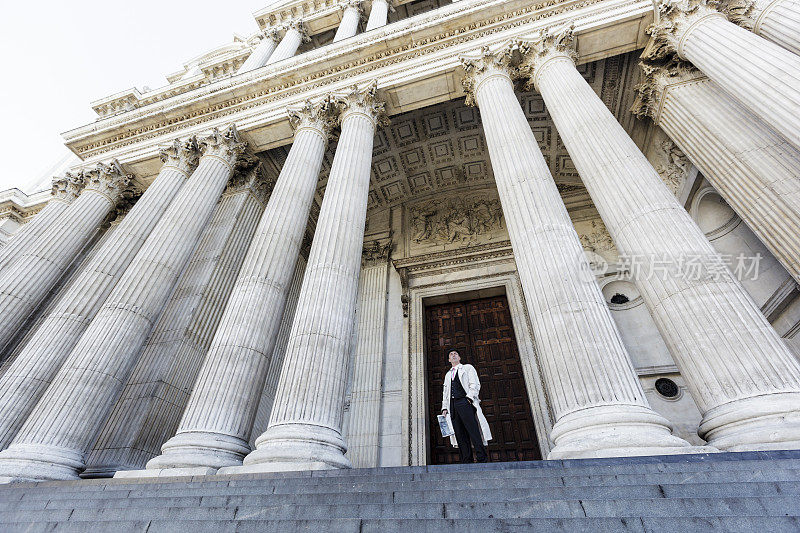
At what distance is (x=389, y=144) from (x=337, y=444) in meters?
11.4

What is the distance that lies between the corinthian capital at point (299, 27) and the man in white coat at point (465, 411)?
18.5m

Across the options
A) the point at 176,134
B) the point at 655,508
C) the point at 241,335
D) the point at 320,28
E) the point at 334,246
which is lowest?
the point at 655,508

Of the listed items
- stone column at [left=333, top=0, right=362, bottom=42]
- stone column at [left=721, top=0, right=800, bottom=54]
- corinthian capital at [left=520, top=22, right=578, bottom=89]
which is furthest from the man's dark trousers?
stone column at [left=333, top=0, right=362, bottom=42]

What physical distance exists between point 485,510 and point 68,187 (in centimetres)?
1607

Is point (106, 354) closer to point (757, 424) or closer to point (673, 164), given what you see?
point (757, 424)

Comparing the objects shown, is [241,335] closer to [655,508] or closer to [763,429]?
[655,508]

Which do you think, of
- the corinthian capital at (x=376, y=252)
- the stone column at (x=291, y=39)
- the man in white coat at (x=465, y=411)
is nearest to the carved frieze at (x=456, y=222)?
the corinthian capital at (x=376, y=252)

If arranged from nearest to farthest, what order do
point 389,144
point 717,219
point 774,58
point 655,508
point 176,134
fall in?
1. point 655,508
2. point 774,58
3. point 717,219
4. point 176,134
5. point 389,144

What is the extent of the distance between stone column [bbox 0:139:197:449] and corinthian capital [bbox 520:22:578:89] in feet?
35.2

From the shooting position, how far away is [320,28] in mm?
18531

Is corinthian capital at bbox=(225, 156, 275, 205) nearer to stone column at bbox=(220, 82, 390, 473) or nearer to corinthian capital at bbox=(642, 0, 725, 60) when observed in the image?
stone column at bbox=(220, 82, 390, 473)

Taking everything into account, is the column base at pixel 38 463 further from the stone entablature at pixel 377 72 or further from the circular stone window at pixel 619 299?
the circular stone window at pixel 619 299

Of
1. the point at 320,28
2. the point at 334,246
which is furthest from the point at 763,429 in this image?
the point at 320,28

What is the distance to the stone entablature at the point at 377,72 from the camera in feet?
32.7
